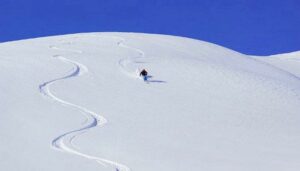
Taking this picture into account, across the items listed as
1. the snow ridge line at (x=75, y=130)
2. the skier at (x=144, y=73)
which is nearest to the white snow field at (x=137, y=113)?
the snow ridge line at (x=75, y=130)

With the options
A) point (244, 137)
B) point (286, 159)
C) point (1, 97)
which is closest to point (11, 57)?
point (1, 97)

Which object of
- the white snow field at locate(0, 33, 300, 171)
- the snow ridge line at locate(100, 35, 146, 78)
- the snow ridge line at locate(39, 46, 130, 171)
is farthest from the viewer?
the snow ridge line at locate(100, 35, 146, 78)

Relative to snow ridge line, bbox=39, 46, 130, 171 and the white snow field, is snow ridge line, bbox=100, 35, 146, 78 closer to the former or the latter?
the white snow field

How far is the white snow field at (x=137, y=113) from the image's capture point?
14602 mm

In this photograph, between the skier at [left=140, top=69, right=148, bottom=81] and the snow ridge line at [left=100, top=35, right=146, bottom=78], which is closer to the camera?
the skier at [left=140, top=69, right=148, bottom=81]

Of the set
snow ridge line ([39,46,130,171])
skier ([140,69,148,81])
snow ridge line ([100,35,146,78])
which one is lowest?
snow ridge line ([39,46,130,171])

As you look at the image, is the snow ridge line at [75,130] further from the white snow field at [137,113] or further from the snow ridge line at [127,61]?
the snow ridge line at [127,61]

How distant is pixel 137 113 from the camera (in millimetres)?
20859

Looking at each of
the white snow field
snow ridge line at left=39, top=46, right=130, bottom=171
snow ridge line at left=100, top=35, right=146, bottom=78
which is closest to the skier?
the white snow field

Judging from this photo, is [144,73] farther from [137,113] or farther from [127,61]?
[137,113]

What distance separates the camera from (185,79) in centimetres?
2792

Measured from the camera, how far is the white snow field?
14.6 metres

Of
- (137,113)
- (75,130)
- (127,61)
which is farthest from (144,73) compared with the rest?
(75,130)

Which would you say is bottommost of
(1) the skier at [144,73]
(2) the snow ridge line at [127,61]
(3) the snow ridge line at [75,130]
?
(3) the snow ridge line at [75,130]
